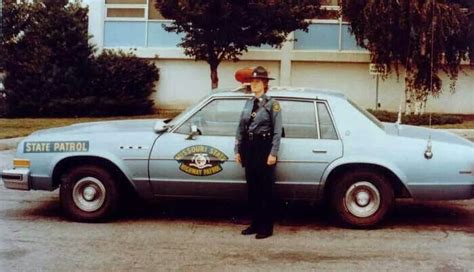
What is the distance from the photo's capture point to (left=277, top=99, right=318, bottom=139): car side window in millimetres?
6695

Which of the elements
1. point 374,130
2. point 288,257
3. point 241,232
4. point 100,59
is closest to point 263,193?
Answer: point 241,232

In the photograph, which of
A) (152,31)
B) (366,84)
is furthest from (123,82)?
(366,84)

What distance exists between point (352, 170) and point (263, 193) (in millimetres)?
964

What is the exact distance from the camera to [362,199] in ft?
21.8

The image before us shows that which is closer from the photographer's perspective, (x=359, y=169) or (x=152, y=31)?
(x=359, y=169)

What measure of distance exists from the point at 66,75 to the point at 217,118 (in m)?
15.5

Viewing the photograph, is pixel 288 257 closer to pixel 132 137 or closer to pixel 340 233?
pixel 340 233

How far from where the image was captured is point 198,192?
6660 mm

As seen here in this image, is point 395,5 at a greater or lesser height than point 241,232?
greater

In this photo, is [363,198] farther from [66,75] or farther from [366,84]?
[366,84]

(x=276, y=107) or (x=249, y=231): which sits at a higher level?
(x=276, y=107)

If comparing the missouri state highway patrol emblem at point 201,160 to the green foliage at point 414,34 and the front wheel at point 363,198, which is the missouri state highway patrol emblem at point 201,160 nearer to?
the front wheel at point 363,198

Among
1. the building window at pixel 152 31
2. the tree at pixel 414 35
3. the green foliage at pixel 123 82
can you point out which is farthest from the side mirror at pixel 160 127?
the building window at pixel 152 31

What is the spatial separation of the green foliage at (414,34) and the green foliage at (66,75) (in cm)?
733
